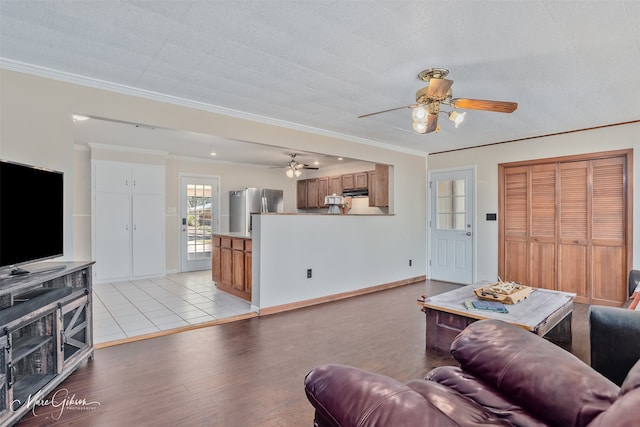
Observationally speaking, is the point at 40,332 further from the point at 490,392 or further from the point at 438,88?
the point at 438,88

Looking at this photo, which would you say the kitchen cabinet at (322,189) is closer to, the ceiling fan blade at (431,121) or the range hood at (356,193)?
the range hood at (356,193)

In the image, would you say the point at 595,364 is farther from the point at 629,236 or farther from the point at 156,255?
the point at 156,255

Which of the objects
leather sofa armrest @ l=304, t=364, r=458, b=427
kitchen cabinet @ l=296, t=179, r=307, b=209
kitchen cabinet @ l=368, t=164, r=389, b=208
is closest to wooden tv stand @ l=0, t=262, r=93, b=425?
leather sofa armrest @ l=304, t=364, r=458, b=427

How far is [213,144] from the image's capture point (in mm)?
5398

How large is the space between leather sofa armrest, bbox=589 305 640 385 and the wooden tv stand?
3.20 meters

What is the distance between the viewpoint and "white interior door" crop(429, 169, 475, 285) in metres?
5.68

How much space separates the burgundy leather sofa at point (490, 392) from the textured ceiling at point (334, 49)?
1797 mm

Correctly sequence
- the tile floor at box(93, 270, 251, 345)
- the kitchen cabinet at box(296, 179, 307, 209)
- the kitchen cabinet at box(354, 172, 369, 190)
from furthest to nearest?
the kitchen cabinet at box(296, 179, 307, 209)
the kitchen cabinet at box(354, 172, 369, 190)
the tile floor at box(93, 270, 251, 345)

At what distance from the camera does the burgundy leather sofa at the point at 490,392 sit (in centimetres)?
76

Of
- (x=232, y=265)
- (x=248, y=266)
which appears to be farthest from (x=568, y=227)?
(x=232, y=265)

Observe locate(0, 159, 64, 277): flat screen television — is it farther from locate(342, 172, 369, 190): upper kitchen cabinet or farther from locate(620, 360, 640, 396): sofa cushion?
locate(342, 172, 369, 190): upper kitchen cabinet

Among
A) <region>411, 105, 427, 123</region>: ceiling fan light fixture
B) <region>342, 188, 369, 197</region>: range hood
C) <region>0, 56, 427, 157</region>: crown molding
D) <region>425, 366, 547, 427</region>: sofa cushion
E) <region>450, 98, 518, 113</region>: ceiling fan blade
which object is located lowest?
<region>425, 366, 547, 427</region>: sofa cushion

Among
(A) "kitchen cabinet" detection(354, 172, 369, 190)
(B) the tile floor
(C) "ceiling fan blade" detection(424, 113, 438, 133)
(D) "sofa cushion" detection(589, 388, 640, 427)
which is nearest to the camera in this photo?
(D) "sofa cushion" detection(589, 388, 640, 427)

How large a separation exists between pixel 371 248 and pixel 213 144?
304 centimetres
